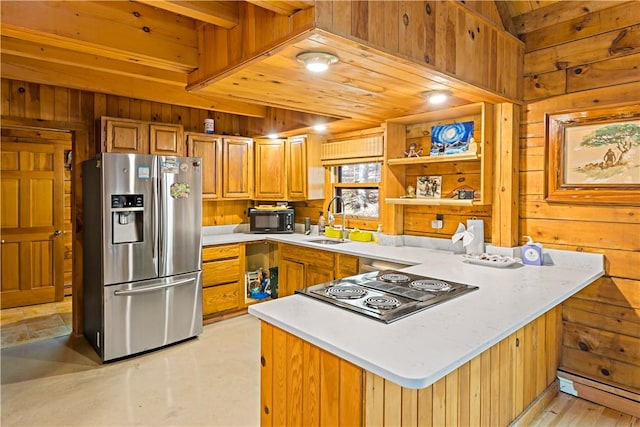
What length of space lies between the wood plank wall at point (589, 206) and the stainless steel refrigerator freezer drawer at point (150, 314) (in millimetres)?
2905

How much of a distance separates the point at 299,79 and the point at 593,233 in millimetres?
2187

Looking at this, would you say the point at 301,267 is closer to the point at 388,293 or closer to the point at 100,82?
the point at 388,293

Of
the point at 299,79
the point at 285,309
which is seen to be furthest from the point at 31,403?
the point at 299,79

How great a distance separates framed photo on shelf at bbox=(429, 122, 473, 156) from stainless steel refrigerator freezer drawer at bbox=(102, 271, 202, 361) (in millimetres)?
2470

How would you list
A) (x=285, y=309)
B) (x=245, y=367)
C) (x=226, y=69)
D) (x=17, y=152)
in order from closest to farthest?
(x=285, y=309) → (x=226, y=69) → (x=245, y=367) → (x=17, y=152)

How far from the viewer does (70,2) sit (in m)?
2.04

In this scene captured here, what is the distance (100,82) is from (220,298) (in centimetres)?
234

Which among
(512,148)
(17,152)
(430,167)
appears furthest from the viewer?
(17,152)

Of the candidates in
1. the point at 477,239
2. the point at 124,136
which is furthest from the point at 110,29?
the point at 477,239

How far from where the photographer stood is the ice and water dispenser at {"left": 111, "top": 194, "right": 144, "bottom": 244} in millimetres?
3199

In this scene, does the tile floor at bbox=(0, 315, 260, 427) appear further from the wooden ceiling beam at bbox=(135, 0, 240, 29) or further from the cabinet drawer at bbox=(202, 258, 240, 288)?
the wooden ceiling beam at bbox=(135, 0, 240, 29)

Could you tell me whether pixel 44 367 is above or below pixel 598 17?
below

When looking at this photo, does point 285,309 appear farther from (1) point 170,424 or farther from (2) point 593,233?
(2) point 593,233

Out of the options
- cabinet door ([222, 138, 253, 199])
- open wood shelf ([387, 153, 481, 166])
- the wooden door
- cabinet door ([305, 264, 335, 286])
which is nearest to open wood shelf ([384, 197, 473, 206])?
open wood shelf ([387, 153, 481, 166])
